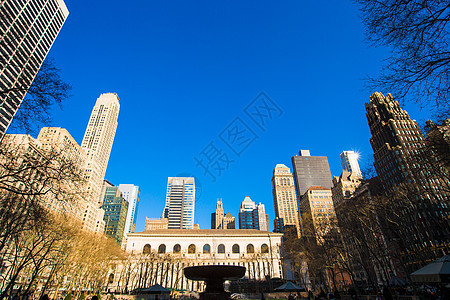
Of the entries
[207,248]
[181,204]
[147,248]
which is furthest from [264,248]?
[181,204]

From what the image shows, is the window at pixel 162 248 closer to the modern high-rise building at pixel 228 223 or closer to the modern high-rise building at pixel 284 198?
the modern high-rise building at pixel 284 198

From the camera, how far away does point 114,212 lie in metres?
149

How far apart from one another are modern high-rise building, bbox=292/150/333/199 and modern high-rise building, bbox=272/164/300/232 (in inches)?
455

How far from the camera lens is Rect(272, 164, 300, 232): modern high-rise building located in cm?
14538

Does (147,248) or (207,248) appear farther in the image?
(207,248)

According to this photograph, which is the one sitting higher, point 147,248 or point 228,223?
point 228,223

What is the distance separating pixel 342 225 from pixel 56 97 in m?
29.1

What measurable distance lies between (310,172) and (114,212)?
139 meters

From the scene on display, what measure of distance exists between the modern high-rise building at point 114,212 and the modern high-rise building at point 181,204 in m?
31.9

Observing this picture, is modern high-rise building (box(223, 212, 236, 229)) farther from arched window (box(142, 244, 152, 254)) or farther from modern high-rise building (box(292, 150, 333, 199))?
arched window (box(142, 244, 152, 254))

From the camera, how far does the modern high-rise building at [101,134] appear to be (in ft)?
391

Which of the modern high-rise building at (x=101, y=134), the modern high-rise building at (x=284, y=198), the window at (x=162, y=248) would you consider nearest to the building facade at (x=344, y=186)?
the modern high-rise building at (x=284, y=198)

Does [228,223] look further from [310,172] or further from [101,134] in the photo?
[101,134]

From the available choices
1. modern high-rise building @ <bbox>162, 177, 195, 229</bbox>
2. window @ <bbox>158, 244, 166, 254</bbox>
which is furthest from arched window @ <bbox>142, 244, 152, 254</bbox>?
modern high-rise building @ <bbox>162, 177, 195, 229</bbox>
